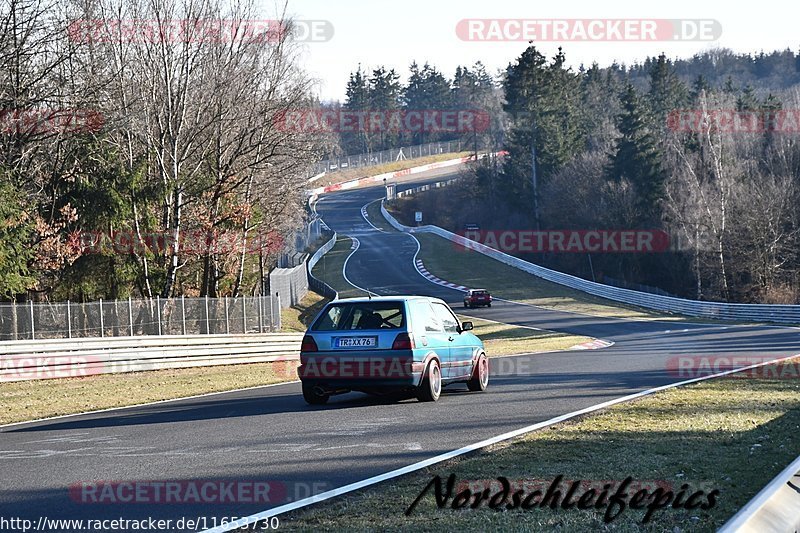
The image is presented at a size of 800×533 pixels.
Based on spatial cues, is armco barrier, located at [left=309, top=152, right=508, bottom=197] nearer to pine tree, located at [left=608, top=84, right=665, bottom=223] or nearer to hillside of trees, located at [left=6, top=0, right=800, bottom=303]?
pine tree, located at [left=608, top=84, right=665, bottom=223]

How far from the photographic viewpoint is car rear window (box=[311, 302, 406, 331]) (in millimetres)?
13320

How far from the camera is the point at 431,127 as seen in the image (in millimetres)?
164375

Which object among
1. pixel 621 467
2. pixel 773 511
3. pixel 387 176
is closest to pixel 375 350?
pixel 621 467

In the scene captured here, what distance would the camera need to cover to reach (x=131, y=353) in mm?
23016

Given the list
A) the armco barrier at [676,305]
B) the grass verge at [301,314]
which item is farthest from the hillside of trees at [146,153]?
the armco barrier at [676,305]

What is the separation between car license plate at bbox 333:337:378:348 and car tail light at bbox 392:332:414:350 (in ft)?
0.92

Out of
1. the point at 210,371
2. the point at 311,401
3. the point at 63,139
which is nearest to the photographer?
the point at 311,401

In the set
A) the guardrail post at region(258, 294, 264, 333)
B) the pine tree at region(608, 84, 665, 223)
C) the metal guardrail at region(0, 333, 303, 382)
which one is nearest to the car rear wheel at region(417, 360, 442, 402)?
the metal guardrail at region(0, 333, 303, 382)

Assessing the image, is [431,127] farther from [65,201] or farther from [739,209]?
[65,201]

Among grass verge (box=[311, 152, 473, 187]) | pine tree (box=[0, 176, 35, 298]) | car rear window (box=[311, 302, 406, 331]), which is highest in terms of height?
grass verge (box=[311, 152, 473, 187])

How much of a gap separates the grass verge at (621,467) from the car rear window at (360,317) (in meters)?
3.16

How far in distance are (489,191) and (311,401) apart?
9211 cm

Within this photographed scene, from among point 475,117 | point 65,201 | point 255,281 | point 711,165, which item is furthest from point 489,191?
point 65,201

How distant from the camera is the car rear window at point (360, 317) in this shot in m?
13.3
